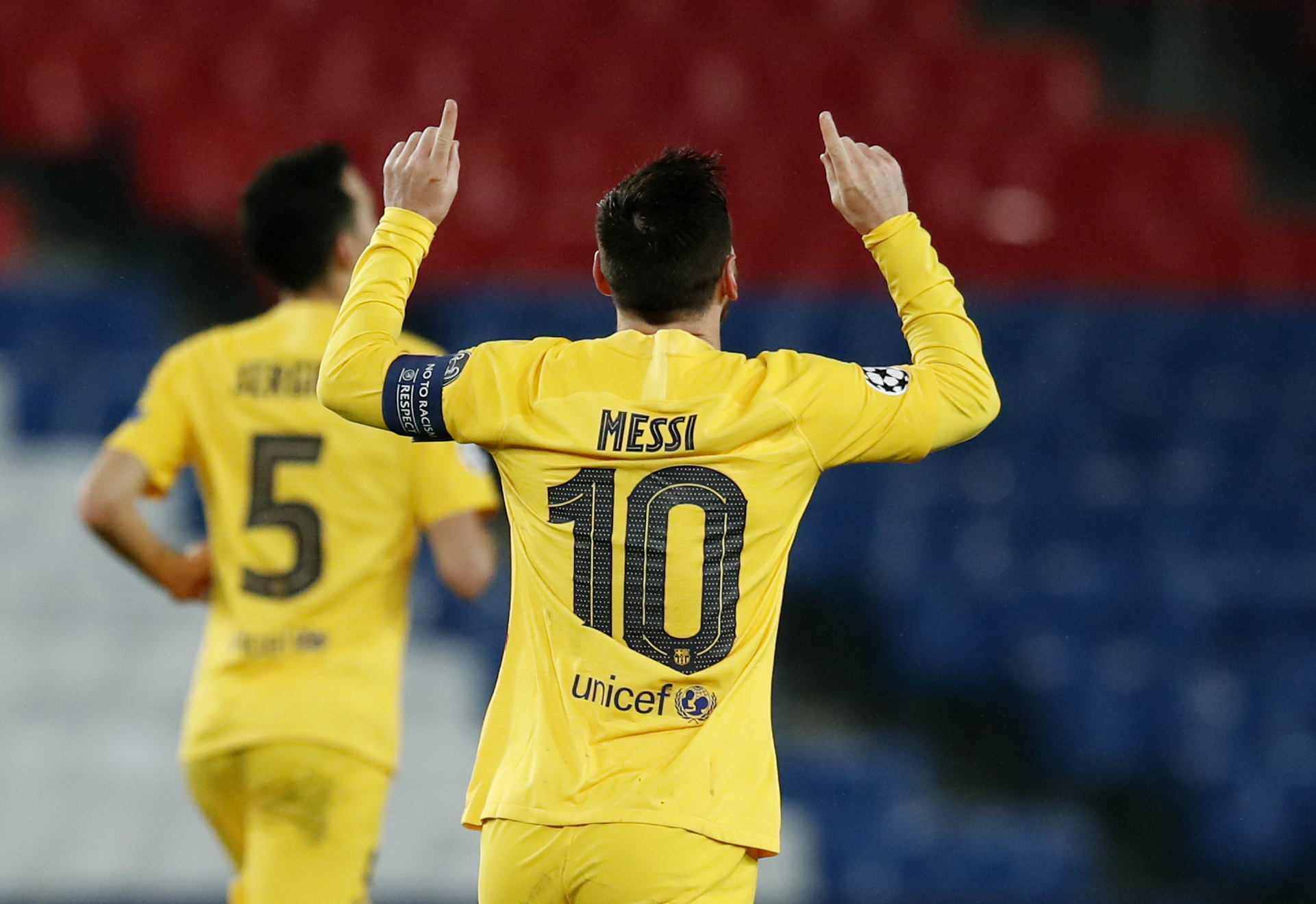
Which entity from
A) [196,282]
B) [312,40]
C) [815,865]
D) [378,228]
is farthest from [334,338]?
[312,40]

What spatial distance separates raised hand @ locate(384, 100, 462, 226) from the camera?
2.40 meters

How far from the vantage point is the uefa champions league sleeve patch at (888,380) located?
7.46ft

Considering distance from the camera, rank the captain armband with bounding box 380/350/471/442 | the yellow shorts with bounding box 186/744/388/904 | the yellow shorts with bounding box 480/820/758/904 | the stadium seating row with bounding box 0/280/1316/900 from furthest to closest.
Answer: the stadium seating row with bounding box 0/280/1316/900
the yellow shorts with bounding box 186/744/388/904
the captain armband with bounding box 380/350/471/442
the yellow shorts with bounding box 480/820/758/904

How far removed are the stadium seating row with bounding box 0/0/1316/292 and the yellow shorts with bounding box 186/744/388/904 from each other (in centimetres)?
470

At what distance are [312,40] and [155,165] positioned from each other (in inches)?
53.2

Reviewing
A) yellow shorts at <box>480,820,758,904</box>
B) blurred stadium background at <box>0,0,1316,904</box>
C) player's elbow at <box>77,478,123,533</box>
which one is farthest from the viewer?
blurred stadium background at <box>0,0,1316,904</box>

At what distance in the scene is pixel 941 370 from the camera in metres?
2.34

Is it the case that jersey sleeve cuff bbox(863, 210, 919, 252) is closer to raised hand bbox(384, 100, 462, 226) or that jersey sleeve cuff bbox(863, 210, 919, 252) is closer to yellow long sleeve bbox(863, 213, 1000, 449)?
yellow long sleeve bbox(863, 213, 1000, 449)

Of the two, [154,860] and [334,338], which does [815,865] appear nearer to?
[154,860]

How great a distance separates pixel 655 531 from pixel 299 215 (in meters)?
1.32

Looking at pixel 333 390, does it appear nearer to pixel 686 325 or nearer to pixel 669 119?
→ pixel 686 325

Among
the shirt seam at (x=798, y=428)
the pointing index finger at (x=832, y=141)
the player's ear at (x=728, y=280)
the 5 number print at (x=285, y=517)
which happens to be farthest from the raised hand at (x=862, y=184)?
the 5 number print at (x=285, y=517)

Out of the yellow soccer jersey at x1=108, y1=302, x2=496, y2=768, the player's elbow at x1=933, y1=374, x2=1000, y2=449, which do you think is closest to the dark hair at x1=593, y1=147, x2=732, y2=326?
the player's elbow at x1=933, y1=374, x2=1000, y2=449

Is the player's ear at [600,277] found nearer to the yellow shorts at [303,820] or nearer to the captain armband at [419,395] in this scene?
the captain armband at [419,395]
